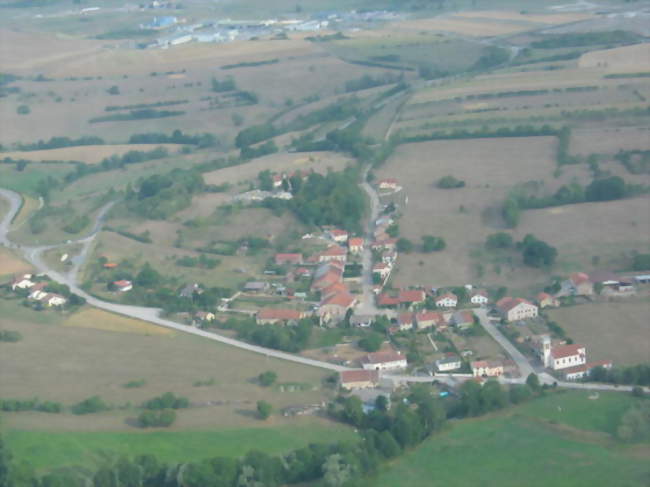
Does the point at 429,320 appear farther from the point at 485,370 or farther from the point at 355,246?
the point at 355,246

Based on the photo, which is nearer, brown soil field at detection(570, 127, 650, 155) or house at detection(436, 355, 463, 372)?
house at detection(436, 355, 463, 372)

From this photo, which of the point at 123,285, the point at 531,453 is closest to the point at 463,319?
the point at 531,453

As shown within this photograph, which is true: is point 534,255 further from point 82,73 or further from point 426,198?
point 82,73

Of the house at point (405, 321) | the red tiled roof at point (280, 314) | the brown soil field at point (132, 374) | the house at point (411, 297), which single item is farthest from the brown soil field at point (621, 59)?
the brown soil field at point (132, 374)

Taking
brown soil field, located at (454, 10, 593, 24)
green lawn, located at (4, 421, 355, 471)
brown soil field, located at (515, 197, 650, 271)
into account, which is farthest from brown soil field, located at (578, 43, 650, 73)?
green lawn, located at (4, 421, 355, 471)

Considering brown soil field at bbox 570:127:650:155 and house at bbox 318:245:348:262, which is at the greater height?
brown soil field at bbox 570:127:650:155

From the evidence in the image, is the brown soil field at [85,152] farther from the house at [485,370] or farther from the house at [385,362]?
the house at [485,370]

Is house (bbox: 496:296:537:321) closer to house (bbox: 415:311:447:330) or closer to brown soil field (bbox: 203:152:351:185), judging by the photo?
house (bbox: 415:311:447:330)
